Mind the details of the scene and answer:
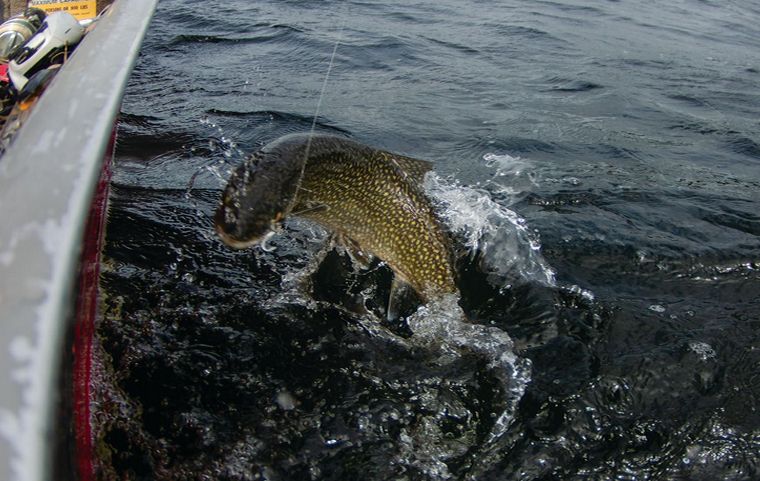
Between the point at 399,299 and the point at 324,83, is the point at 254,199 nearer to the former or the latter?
the point at 399,299

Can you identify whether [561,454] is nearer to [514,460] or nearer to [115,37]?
[514,460]

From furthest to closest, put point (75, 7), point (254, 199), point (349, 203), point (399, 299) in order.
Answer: point (75, 7) → point (399, 299) → point (349, 203) → point (254, 199)

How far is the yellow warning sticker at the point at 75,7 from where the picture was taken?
302 inches

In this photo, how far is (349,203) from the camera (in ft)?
11.9

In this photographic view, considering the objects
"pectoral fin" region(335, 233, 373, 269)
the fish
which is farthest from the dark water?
the fish

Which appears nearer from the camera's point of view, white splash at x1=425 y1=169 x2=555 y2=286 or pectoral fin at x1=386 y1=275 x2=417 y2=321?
pectoral fin at x1=386 y1=275 x2=417 y2=321

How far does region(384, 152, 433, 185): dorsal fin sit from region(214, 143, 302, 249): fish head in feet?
2.75

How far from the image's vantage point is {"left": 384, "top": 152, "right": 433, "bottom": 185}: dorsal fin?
374 cm

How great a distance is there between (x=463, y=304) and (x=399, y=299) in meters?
0.50

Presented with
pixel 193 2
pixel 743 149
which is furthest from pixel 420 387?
pixel 193 2

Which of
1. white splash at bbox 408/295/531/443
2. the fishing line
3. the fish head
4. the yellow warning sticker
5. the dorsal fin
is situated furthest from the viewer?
the yellow warning sticker

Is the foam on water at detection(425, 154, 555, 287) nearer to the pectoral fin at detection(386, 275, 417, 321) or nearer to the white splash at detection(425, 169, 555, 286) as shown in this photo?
the white splash at detection(425, 169, 555, 286)

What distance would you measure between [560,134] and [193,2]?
8.93m

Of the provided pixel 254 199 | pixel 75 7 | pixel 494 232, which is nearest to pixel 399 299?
pixel 494 232
